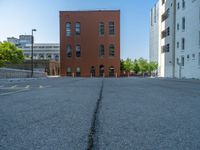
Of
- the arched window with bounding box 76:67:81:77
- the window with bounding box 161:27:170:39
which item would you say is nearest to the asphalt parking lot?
the window with bounding box 161:27:170:39

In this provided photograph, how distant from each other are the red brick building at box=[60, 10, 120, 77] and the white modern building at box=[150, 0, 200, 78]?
547 inches

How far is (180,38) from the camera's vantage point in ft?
145

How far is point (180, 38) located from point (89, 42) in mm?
28521

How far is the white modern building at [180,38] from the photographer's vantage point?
3691 cm

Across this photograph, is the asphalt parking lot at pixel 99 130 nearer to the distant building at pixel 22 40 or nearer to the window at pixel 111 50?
the window at pixel 111 50

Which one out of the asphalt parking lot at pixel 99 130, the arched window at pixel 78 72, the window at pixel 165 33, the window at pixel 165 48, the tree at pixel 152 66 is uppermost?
the window at pixel 165 33

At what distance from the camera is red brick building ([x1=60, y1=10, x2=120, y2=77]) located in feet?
224

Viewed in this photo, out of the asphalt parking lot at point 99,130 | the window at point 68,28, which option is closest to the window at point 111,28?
the window at point 68,28

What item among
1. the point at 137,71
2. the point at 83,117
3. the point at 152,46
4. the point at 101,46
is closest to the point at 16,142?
the point at 83,117

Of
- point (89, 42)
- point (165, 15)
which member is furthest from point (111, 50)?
point (165, 15)

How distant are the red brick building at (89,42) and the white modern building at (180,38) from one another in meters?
13.9

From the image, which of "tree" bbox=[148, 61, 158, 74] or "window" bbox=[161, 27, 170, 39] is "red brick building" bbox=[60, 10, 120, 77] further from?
"tree" bbox=[148, 61, 158, 74]

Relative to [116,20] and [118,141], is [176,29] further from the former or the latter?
[118,141]

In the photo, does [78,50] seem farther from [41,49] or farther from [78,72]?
[41,49]
